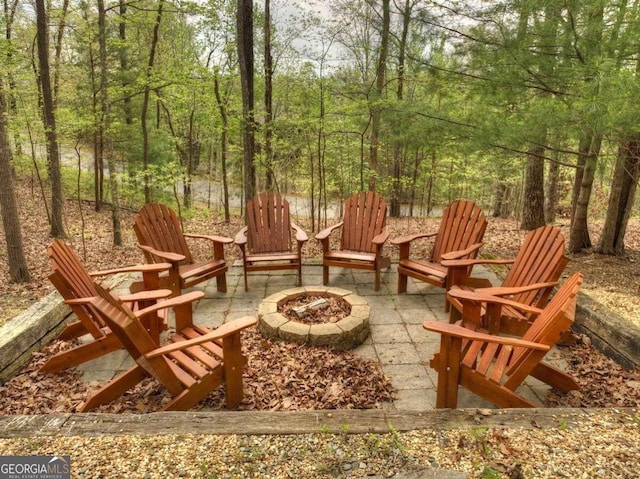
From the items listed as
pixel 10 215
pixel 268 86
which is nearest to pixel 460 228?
pixel 268 86

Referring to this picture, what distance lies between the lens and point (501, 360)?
6.89 ft

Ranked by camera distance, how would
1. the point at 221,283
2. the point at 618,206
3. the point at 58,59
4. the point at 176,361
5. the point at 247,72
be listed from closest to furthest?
the point at 176,361 → the point at 221,283 → the point at 618,206 → the point at 247,72 → the point at 58,59

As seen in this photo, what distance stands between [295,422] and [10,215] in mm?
4048

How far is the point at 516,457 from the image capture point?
1.55 metres

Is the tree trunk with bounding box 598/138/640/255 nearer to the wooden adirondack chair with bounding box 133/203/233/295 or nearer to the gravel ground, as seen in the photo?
the gravel ground

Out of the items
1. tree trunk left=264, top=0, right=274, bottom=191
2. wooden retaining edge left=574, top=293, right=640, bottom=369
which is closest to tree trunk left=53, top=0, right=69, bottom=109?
tree trunk left=264, top=0, right=274, bottom=191

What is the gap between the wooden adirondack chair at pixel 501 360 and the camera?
181 cm

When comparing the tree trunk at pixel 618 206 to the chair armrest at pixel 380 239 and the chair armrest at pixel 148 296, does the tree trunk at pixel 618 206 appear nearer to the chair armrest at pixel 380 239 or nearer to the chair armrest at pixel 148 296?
the chair armrest at pixel 380 239

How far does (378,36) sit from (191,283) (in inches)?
230

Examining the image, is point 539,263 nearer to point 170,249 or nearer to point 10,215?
point 170,249

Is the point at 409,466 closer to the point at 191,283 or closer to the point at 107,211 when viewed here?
the point at 191,283

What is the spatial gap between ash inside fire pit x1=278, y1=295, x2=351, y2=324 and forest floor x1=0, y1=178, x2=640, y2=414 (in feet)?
2.90

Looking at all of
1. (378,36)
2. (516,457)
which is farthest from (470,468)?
(378,36)

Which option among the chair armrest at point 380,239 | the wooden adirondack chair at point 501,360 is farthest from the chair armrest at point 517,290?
the chair armrest at point 380,239
